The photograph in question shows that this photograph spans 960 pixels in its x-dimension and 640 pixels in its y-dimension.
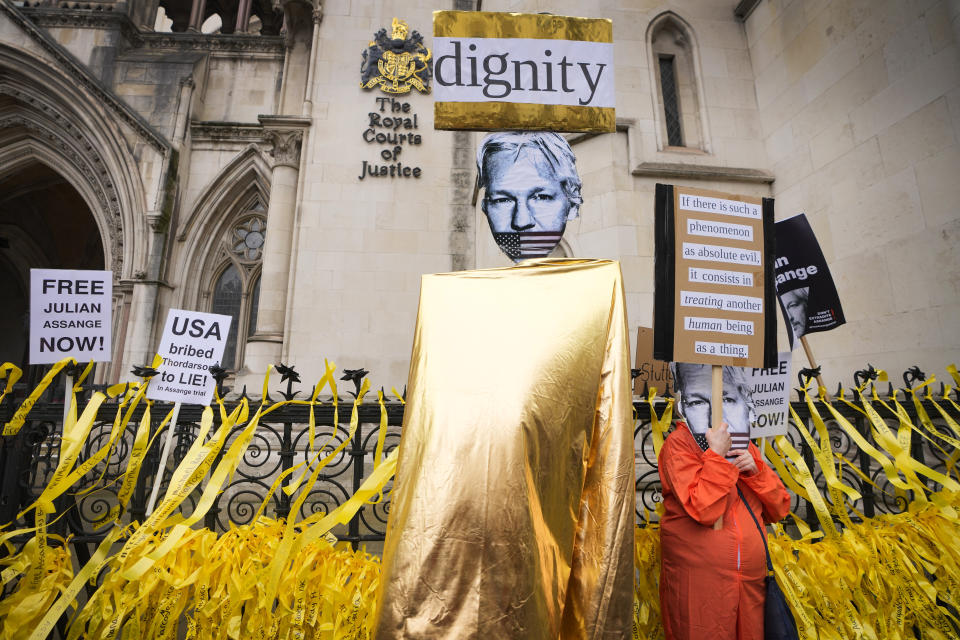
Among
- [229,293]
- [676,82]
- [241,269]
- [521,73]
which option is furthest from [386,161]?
[521,73]

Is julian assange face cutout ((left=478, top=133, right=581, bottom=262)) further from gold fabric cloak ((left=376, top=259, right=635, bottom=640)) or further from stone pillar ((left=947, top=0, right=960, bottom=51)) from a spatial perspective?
stone pillar ((left=947, top=0, right=960, bottom=51))

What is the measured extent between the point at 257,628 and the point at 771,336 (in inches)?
109

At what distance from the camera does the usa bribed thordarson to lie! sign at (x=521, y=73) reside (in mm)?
1925

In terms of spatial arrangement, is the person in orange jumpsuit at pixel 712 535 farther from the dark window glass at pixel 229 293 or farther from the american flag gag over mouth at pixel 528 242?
the dark window glass at pixel 229 293

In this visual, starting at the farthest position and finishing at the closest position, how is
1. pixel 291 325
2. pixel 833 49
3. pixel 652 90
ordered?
pixel 291 325, pixel 652 90, pixel 833 49

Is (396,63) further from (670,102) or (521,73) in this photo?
(521,73)

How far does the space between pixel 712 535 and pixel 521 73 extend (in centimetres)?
208

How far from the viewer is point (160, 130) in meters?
10.7

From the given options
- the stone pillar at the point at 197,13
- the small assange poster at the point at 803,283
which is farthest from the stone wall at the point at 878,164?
the stone pillar at the point at 197,13

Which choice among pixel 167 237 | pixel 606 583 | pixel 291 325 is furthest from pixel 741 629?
pixel 167 237

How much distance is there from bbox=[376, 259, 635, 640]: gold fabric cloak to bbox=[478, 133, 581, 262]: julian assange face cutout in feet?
1.81

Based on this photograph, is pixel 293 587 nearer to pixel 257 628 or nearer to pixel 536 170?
pixel 257 628

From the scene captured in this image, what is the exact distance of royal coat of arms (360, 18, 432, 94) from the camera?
9094 mm

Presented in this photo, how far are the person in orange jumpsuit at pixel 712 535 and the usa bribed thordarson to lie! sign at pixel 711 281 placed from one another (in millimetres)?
387
